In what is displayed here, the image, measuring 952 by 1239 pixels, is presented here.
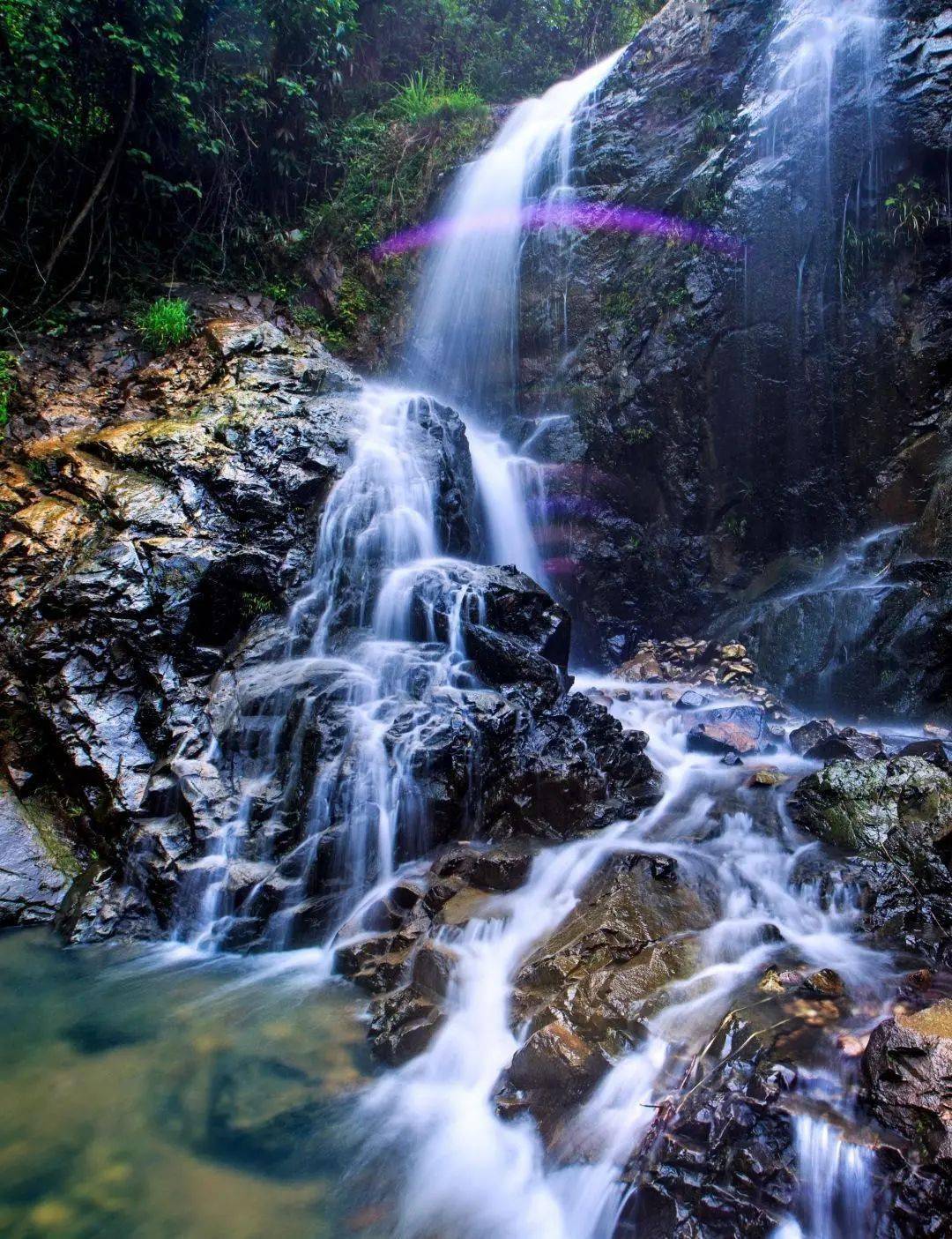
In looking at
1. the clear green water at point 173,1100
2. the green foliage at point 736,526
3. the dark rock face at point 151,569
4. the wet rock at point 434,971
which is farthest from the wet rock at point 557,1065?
the green foliage at point 736,526

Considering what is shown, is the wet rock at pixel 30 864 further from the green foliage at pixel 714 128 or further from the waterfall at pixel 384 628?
the green foliage at pixel 714 128

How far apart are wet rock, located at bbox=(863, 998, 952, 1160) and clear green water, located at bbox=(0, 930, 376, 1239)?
2243 millimetres

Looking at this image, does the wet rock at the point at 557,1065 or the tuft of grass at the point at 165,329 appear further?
the tuft of grass at the point at 165,329

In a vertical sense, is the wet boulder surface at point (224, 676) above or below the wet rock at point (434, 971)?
above

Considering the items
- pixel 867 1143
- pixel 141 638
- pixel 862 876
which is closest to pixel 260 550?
pixel 141 638

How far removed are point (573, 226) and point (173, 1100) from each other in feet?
42.5

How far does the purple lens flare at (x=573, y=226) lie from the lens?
33.6ft

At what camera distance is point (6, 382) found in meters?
8.37

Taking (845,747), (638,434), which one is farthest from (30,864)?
(638,434)

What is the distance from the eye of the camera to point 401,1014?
4141 millimetres

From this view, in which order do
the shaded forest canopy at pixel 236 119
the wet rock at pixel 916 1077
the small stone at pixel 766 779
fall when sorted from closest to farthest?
the wet rock at pixel 916 1077, the small stone at pixel 766 779, the shaded forest canopy at pixel 236 119

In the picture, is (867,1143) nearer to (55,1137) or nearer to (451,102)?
(55,1137)

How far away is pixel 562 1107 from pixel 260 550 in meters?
5.97

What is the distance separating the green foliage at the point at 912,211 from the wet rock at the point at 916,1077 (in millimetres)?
9656
